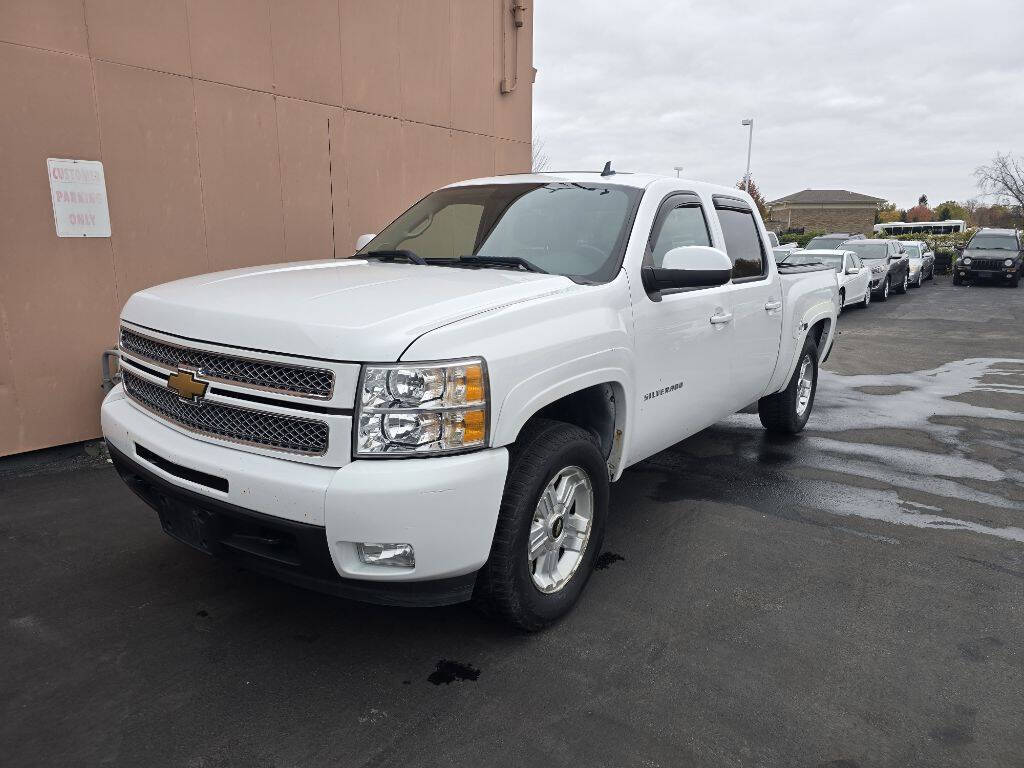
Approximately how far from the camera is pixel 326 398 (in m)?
2.41

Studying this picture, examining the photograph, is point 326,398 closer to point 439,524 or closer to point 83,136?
point 439,524

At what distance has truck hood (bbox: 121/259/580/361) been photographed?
241 centimetres

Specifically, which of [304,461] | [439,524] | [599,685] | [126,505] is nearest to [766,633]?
[599,685]

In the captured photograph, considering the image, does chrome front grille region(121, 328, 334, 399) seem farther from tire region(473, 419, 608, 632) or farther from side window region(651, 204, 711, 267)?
side window region(651, 204, 711, 267)

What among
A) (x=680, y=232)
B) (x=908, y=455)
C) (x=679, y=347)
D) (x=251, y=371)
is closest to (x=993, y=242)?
(x=908, y=455)

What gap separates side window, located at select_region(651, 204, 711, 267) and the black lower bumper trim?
198cm

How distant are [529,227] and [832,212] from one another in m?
98.2

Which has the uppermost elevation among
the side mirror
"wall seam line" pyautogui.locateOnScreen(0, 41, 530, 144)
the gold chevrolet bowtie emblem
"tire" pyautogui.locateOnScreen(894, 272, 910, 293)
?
"wall seam line" pyautogui.locateOnScreen(0, 41, 530, 144)

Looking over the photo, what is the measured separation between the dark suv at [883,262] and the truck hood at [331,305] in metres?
19.0

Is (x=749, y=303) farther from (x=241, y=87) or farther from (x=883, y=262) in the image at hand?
(x=883, y=262)

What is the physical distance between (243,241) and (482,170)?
13.0ft

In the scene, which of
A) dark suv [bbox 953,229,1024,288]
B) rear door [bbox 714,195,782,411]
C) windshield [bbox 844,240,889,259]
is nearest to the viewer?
rear door [bbox 714,195,782,411]

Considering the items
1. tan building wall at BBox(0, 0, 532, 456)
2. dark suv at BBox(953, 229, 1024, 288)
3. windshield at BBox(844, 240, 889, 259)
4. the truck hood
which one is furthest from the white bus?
the truck hood

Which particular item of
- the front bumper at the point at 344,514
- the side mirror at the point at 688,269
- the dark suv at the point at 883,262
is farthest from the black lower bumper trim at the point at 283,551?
the dark suv at the point at 883,262
